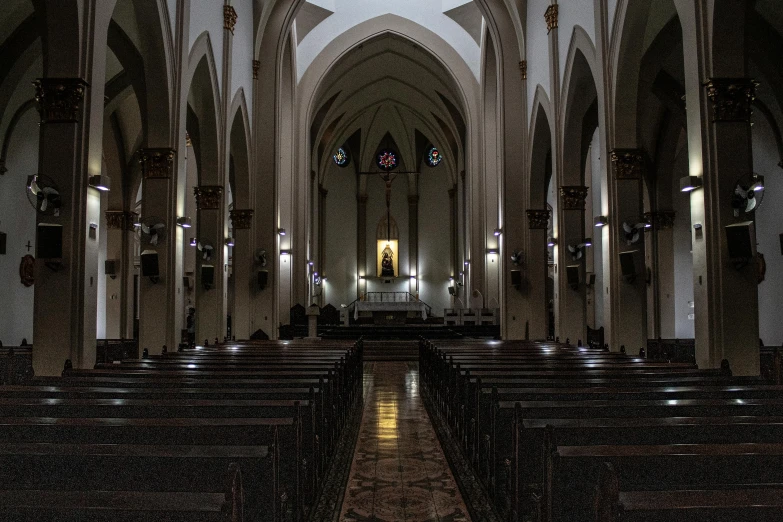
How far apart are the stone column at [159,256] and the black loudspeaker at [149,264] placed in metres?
0.13

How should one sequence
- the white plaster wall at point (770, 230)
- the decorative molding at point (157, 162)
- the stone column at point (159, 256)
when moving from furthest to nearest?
the white plaster wall at point (770, 230) → the decorative molding at point (157, 162) → the stone column at point (159, 256)

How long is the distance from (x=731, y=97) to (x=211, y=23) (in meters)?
9.96

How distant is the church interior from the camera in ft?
9.30

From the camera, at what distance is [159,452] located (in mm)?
2691

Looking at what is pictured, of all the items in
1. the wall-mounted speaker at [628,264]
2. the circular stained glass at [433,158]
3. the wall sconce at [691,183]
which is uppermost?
the circular stained glass at [433,158]

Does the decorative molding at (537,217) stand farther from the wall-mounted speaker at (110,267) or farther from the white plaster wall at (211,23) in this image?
the wall-mounted speaker at (110,267)

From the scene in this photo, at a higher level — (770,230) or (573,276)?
(770,230)

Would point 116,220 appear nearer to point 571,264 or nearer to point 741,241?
point 571,264

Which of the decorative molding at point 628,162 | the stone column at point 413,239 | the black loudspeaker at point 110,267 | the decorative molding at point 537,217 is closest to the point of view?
the decorative molding at point 628,162

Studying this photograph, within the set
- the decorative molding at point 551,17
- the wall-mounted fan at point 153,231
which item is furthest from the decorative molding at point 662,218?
the wall-mounted fan at point 153,231

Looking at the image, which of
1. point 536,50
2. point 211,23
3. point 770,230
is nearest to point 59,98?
point 211,23

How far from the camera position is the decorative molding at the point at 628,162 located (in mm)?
11336

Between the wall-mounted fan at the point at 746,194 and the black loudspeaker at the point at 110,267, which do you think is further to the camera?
the black loudspeaker at the point at 110,267

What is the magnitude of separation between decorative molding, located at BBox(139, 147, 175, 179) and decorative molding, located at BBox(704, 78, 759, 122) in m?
8.10
